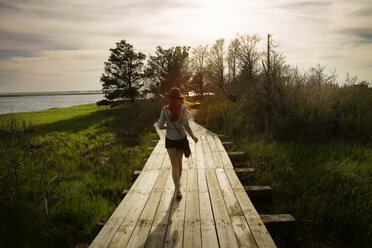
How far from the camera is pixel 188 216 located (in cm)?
314

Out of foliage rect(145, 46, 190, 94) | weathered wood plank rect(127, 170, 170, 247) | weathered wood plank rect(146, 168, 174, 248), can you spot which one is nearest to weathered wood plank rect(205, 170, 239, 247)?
weathered wood plank rect(146, 168, 174, 248)

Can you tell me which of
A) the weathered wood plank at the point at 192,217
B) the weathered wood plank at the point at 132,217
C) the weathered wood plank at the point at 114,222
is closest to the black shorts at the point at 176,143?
the weathered wood plank at the point at 192,217

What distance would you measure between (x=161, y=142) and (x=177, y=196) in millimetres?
4401

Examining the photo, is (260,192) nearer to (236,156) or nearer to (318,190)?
(318,190)

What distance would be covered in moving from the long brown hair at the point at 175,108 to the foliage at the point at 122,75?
1128 inches

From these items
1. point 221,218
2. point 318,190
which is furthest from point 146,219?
point 318,190

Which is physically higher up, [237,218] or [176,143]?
[176,143]

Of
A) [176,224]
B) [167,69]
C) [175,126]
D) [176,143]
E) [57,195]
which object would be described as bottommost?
[57,195]

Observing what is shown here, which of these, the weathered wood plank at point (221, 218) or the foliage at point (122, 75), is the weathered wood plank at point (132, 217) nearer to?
the weathered wood plank at point (221, 218)

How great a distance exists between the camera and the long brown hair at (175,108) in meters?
3.53

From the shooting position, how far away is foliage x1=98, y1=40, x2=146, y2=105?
3002cm

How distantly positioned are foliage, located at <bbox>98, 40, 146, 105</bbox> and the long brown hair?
28.6m

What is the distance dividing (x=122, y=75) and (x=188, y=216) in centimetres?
3043

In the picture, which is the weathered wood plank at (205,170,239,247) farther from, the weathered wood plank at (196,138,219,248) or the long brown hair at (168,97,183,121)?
the long brown hair at (168,97,183,121)
